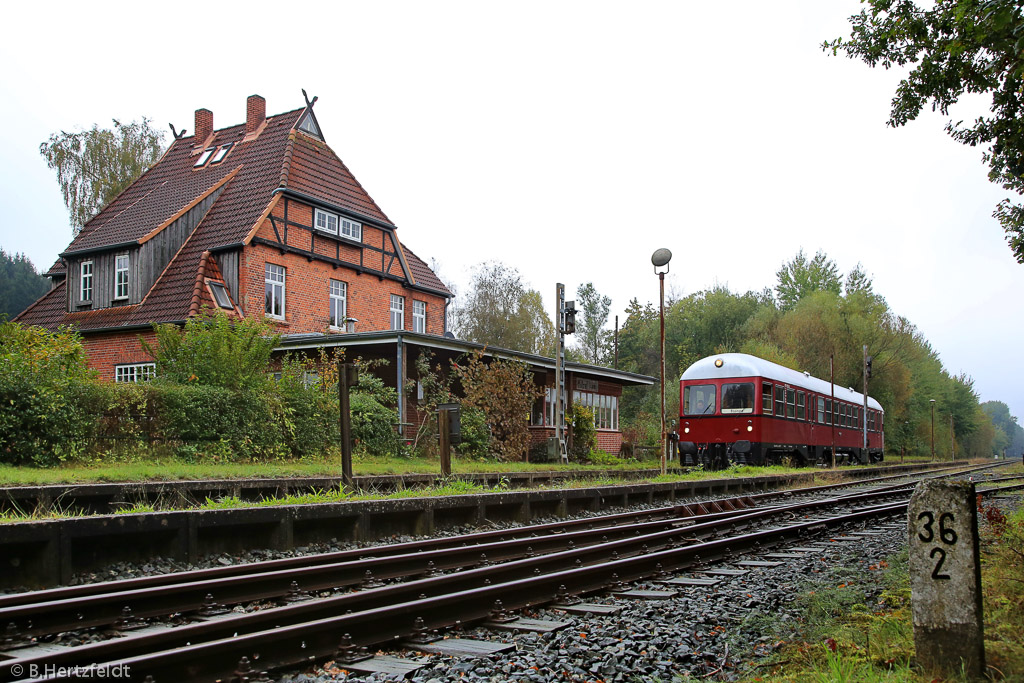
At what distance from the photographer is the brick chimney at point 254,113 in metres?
33.8

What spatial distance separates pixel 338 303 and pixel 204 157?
372 inches

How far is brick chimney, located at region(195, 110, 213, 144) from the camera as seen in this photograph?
35.4 metres

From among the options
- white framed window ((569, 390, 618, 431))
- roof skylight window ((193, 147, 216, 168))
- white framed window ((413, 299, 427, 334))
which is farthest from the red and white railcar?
roof skylight window ((193, 147, 216, 168))

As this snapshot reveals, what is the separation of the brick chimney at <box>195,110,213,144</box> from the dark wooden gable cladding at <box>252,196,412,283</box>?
913cm

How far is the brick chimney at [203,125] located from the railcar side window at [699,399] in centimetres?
2301

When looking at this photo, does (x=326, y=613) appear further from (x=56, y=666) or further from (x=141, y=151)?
(x=141, y=151)

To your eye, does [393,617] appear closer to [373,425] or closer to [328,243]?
[373,425]

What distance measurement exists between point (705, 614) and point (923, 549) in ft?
7.39

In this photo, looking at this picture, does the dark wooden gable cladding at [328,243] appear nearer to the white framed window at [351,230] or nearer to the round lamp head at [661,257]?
the white framed window at [351,230]

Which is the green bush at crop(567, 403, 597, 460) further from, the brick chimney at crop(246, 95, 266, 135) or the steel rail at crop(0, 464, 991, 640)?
the steel rail at crop(0, 464, 991, 640)

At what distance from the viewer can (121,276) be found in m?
28.1

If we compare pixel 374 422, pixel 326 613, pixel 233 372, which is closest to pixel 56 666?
pixel 326 613

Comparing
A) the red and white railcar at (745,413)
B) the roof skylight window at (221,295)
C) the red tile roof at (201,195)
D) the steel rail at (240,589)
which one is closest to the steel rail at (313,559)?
the steel rail at (240,589)

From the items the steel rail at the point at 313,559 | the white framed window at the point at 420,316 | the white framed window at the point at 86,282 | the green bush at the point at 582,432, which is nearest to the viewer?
the steel rail at the point at 313,559
